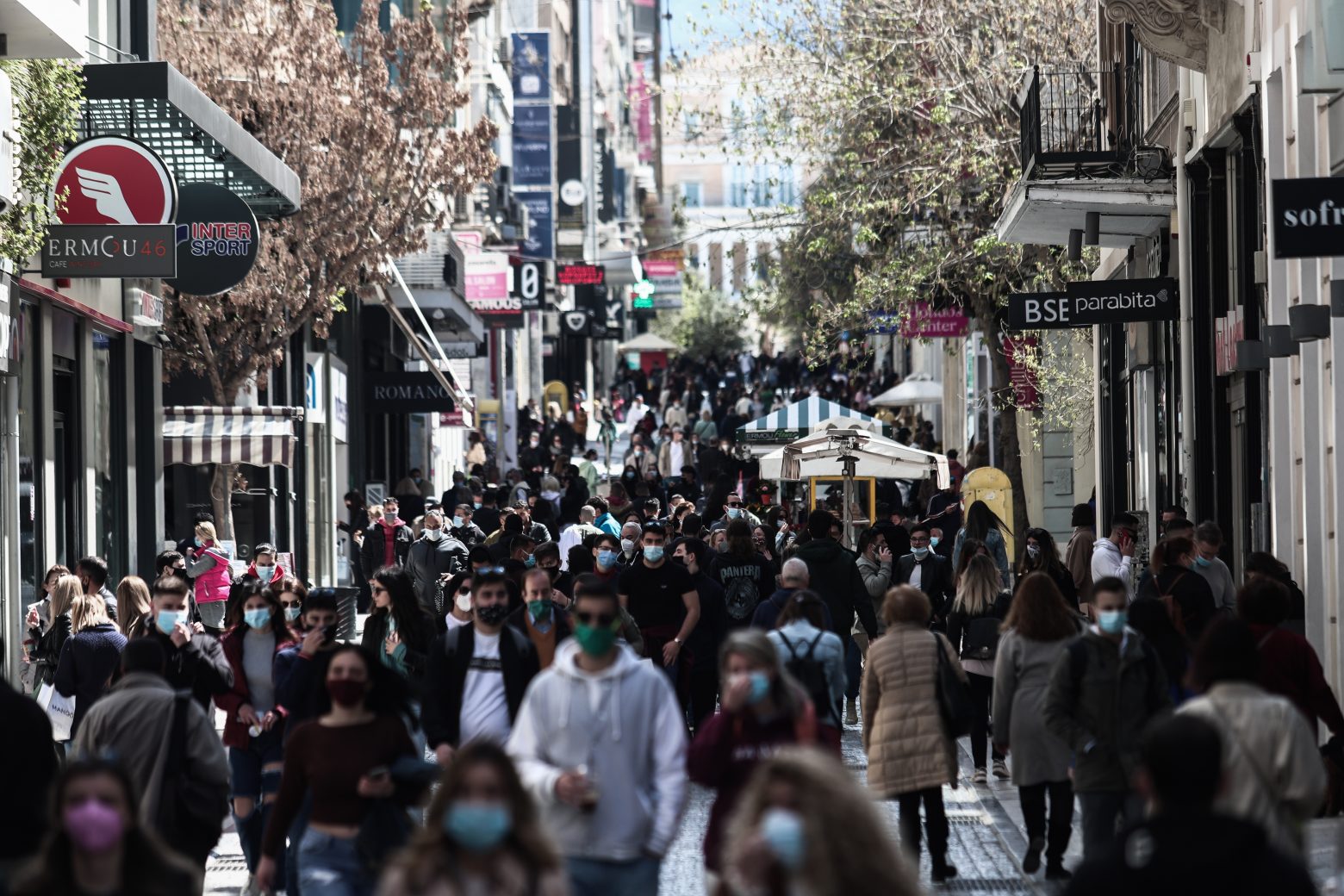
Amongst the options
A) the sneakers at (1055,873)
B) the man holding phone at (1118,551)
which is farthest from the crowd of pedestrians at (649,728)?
the man holding phone at (1118,551)

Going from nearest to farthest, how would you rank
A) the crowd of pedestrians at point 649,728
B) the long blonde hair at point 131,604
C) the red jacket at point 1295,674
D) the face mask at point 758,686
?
1. the crowd of pedestrians at point 649,728
2. the face mask at point 758,686
3. the red jacket at point 1295,674
4. the long blonde hair at point 131,604

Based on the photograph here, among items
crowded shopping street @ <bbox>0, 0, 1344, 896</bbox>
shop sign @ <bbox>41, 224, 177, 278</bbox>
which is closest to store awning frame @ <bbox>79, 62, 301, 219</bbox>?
crowded shopping street @ <bbox>0, 0, 1344, 896</bbox>

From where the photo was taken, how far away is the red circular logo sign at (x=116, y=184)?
1744cm

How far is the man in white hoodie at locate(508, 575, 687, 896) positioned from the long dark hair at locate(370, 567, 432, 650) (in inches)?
161

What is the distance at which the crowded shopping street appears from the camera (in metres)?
7.23

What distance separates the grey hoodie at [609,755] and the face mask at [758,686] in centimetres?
27

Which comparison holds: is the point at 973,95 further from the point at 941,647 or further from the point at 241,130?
the point at 941,647

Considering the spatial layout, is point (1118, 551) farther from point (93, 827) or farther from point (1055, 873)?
point (93, 827)

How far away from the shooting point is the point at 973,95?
2711 cm

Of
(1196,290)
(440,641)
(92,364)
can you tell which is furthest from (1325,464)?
(92,364)

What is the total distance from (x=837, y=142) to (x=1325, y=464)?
14134 mm

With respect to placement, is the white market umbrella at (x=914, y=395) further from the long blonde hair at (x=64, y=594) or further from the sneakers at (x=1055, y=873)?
the sneakers at (x=1055, y=873)

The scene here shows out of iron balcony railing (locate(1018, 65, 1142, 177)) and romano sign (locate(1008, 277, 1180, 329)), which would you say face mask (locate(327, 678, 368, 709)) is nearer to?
romano sign (locate(1008, 277, 1180, 329))

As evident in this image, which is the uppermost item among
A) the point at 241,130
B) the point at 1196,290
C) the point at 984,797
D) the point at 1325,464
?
the point at 241,130
